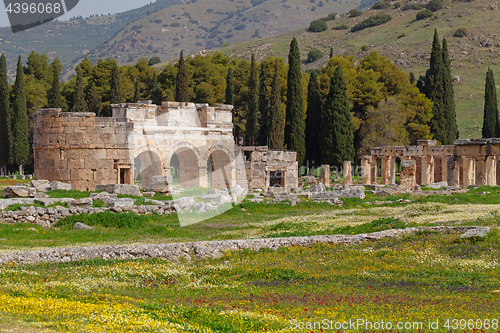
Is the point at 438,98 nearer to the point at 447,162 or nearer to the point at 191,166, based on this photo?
the point at 447,162

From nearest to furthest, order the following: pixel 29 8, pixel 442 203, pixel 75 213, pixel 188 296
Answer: pixel 188 296 < pixel 29 8 < pixel 75 213 < pixel 442 203

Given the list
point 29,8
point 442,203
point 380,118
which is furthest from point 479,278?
point 380,118

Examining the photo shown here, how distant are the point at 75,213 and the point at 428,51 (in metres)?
91.9

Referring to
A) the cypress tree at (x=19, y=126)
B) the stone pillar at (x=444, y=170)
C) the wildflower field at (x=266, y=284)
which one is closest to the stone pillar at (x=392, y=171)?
the stone pillar at (x=444, y=170)

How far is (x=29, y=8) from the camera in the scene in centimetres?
1608

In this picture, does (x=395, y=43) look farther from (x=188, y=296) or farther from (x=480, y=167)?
(x=188, y=296)

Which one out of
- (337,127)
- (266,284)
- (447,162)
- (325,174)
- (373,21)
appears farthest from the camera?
(373,21)

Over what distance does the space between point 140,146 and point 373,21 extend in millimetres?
106833

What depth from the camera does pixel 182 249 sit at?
54.9 ft

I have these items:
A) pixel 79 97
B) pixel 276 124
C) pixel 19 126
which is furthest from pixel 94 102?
pixel 276 124

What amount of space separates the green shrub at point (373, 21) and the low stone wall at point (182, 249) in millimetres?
Answer: 121692

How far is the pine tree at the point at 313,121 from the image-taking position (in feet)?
195

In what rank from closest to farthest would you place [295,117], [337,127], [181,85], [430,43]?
[337,127] → [295,117] → [181,85] → [430,43]

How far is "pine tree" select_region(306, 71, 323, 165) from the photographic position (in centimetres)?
5938
